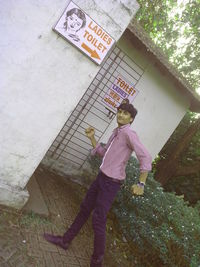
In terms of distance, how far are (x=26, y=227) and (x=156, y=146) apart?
493 centimetres

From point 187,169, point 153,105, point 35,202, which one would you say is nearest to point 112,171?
point 35,202

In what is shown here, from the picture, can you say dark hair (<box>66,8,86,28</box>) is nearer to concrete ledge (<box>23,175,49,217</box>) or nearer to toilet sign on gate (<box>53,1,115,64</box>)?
toilet sign on gate (<box>53,1,115,64</box>)

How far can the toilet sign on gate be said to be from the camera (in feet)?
10.6

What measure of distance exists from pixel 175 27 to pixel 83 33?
9.85 metres

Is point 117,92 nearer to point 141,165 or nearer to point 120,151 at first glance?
point 120,151

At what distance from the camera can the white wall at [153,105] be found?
259 inches

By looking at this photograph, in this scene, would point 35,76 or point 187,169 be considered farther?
point 187,169

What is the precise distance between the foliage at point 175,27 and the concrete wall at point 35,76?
7.21 metres

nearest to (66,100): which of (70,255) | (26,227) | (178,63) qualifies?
(26,227)

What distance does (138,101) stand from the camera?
22.1 feet

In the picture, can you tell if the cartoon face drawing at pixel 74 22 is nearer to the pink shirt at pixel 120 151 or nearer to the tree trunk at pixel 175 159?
the pink shirt at pixel 120 151

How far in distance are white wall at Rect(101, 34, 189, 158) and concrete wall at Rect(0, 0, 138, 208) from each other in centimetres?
283

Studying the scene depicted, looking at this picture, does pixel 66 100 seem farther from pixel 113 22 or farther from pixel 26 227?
pixel 26 227

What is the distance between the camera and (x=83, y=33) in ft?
11.1
